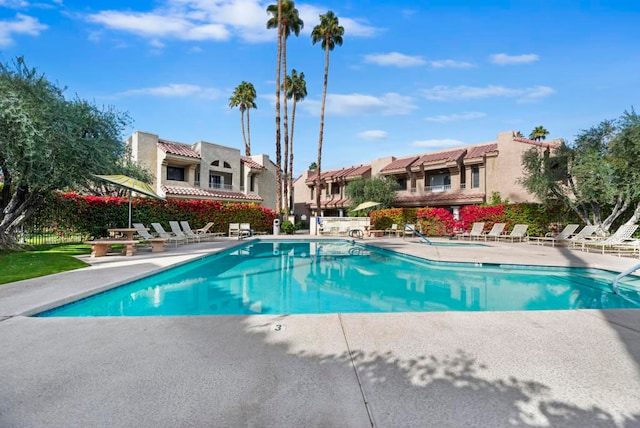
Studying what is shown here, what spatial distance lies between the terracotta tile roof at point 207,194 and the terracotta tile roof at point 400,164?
518 inches

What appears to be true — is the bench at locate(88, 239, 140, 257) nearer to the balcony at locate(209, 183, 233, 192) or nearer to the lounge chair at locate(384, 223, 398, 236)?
the lounge chair at locate(384, 223, 398, 236)

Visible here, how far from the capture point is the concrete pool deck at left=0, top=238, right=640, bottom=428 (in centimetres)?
238

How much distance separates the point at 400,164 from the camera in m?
30.8

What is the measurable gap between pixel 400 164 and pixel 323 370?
1154 inches

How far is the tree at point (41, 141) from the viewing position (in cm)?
1005

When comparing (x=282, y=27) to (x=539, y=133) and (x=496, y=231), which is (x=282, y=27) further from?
(x=539, y=133)

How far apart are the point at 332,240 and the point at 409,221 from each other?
259 inches

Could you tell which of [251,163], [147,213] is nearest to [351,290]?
[147,213]

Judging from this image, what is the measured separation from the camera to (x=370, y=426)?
2.24 m

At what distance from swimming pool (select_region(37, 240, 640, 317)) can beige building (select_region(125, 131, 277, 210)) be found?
62.0ft

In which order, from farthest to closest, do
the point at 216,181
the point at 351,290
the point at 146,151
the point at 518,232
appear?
the point at 216,181 → the point at 146,151 → the point at 518,232 → the point at 351,290

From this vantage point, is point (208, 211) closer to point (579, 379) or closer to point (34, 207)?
point (34, 207)

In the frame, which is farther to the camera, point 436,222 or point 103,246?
point 436,222

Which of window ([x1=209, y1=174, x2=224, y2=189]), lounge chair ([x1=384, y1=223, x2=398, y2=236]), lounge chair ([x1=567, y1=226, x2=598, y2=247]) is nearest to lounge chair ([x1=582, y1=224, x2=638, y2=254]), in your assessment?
lounge chair ([x1=567, y1=226, x2=598, y2=247])
